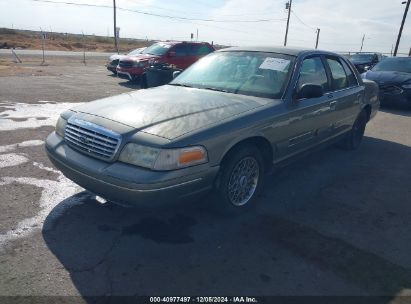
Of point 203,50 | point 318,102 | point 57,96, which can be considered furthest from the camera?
point 203,50

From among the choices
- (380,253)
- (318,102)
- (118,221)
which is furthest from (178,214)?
(318,102)

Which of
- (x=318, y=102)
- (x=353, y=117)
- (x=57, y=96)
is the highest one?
(x=318, y=102)

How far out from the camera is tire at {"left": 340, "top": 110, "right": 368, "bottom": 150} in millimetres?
6234

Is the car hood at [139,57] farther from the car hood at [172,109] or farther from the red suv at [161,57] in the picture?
the car hood at [172,109]

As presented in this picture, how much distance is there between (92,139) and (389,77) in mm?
10292

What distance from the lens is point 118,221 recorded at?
349cm

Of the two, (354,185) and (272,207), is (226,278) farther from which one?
(354,185)

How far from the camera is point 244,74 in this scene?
4.34 metres

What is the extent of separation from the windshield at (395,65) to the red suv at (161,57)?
6.94 m

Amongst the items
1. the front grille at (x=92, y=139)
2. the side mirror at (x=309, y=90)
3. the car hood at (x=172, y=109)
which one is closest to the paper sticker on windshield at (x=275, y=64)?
the side mirror at (x=309, y=90)

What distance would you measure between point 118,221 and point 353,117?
4.29 m

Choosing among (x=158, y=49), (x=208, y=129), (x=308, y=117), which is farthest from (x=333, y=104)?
(x=158, y=49)

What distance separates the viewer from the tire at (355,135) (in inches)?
245

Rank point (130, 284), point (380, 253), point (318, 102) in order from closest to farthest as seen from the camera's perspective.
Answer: point (130, 284)
point (380, 253)
point (318, 102)
